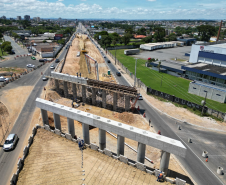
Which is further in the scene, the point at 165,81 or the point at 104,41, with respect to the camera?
the point at 104,41

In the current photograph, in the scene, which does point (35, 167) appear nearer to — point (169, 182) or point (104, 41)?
point (169, 182)

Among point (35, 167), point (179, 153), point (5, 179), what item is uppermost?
point (179, 153)

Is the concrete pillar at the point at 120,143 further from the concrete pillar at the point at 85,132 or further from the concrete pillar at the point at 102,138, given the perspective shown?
the concrete pillar at the point at 85,132

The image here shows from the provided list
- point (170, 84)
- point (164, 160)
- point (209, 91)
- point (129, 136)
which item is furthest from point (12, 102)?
point (209, 91)

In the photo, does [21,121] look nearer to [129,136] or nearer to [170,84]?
[129,136]

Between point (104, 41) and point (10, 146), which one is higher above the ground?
point (104, 41)

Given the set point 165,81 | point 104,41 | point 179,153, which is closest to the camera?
point 179,153

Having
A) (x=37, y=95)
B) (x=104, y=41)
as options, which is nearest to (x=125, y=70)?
(x=37, y=95)

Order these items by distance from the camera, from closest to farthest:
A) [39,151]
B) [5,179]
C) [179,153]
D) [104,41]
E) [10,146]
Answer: [179,153] → [5,179] → [39,151] → [10,146] → [104,41]
